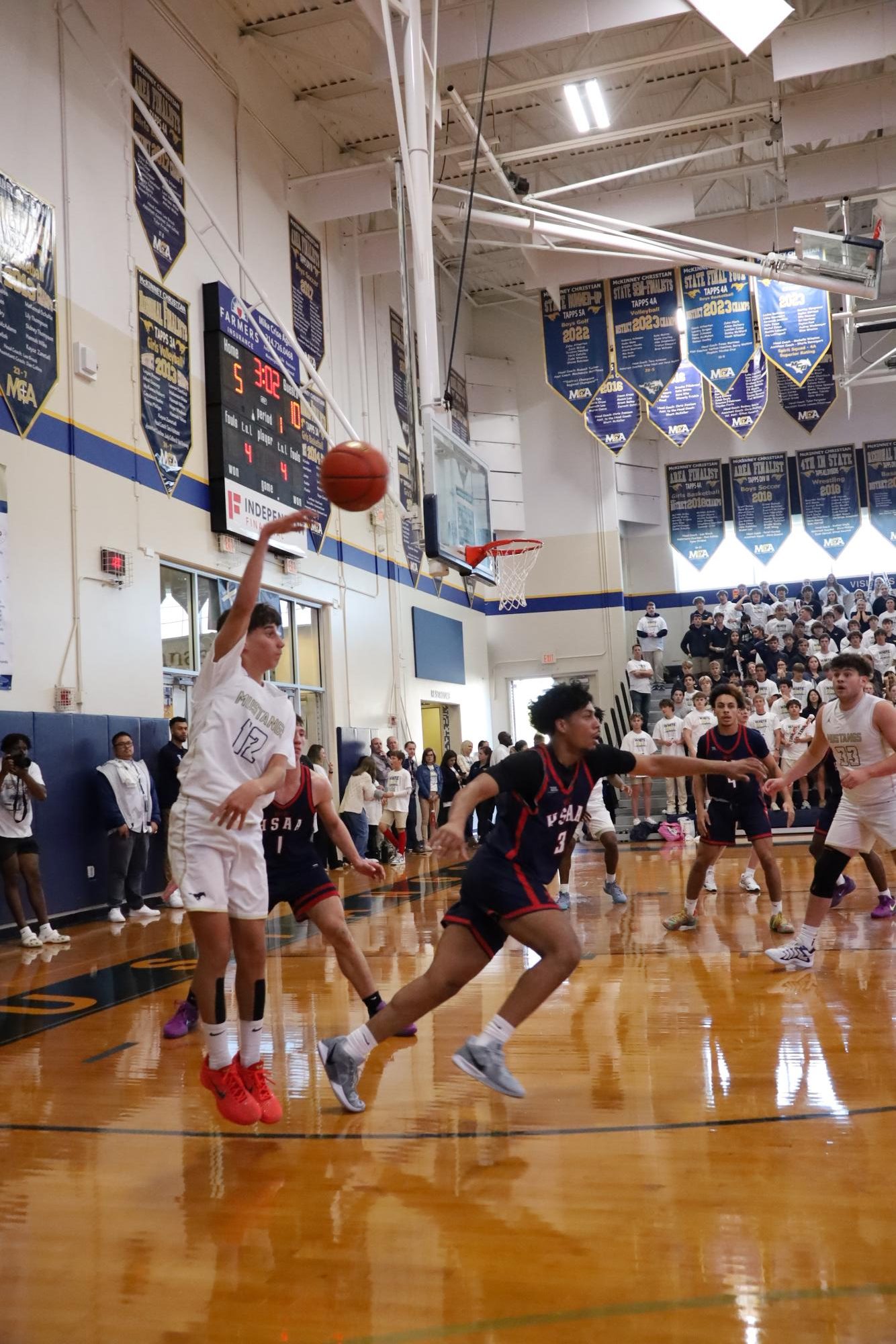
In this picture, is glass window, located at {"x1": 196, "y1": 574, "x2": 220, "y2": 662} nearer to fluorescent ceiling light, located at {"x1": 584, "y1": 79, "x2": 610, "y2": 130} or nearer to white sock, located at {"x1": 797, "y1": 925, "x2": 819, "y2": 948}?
white sock, located at {"x1": 797, "y1": 925, "x2": 819, "y2": 948}

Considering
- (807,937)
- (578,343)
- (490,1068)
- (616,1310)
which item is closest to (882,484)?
(578,343)

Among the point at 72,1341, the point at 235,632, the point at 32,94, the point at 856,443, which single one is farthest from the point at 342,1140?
the point at 856,443

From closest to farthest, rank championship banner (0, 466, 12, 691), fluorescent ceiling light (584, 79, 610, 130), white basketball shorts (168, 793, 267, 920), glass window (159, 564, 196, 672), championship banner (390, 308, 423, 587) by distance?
1. white basketball shorts (168, 793, 267, 920)
2. championship banner (0, 466, 12, 691)
3. glass window (159, 564, 196, 672)
4. fluorescent ceiling light (584, 79, 610, 130)
5. championship banner (390, 308, 423, 587)

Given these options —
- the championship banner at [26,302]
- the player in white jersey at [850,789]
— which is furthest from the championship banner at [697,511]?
the player in white jersey at [850,789]

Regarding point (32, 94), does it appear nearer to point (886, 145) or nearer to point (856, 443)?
point (886, 145)

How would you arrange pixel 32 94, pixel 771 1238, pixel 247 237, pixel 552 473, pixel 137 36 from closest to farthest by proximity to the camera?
pixel 771 1238
pixel 32 94
pixel 137 36
pixel 247 237
pixel 552 473

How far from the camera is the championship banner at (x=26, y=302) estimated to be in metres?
8.91

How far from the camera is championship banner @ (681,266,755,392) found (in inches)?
597

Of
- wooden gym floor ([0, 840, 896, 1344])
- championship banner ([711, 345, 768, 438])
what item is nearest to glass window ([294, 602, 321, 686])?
championship banner ([711, 345, 768, 438])

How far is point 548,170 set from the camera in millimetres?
17547

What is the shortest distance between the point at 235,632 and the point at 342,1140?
1697 mm

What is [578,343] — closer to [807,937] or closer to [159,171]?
[159,171]

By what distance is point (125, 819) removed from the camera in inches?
371

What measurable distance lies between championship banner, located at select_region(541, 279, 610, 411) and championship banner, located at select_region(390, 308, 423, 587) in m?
2.80
